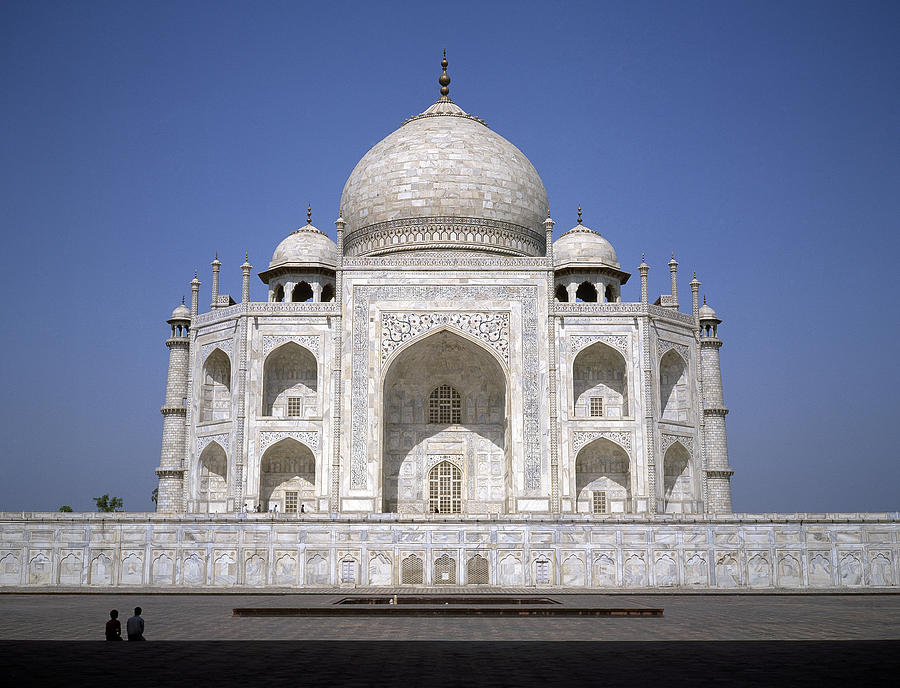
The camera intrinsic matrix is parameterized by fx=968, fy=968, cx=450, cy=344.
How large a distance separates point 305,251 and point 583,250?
8.33 metres

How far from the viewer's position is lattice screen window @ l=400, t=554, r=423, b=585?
62.4 feet

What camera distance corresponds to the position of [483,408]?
27109 millimetres

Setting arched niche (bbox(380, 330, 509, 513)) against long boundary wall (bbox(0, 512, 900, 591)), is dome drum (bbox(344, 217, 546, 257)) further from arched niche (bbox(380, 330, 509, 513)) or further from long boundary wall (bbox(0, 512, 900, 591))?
long boundary wall (bbox(0, 512, 900, 591))

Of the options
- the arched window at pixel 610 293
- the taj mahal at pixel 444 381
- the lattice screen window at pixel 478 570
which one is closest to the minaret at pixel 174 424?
the taj mahal at pixel 444 381

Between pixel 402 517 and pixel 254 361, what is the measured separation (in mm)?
8420

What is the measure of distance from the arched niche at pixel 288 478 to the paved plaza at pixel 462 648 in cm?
1276

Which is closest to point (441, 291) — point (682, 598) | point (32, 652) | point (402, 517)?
point (402, 517)

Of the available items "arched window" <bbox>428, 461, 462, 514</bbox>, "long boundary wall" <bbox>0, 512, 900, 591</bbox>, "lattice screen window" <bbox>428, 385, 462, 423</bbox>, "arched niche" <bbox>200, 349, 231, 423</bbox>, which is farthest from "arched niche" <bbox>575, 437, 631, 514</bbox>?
"arched niche" <bbox>200, 349, 231, 423</bbox>

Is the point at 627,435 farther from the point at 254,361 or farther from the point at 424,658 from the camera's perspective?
the point at 424,658

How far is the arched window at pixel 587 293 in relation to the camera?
29.4 meters

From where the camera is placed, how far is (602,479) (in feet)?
85.8

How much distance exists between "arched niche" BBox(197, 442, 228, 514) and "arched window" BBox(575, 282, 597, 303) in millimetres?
11491

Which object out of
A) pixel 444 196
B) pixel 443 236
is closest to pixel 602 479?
pixel 443 236

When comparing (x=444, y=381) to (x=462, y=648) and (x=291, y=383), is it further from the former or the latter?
(x=462, y=648)
